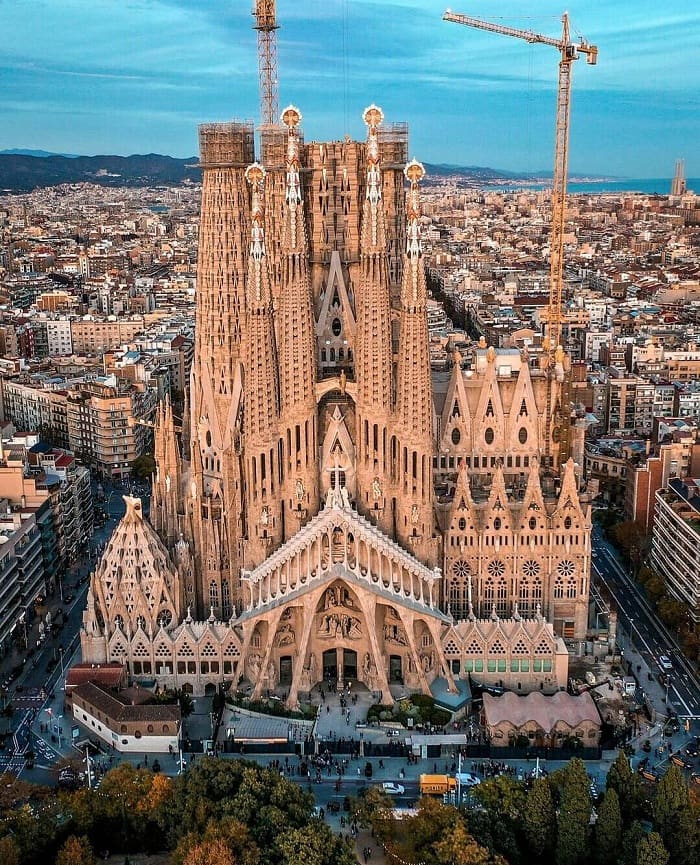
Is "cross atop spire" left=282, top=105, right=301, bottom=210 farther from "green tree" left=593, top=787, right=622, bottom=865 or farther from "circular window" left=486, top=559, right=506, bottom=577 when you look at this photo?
"green tree" left=593, top=787, right=622, bottom=865

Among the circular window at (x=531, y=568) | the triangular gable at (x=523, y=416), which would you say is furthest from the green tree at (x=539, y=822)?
the triangular gable at (x=523, y=416)

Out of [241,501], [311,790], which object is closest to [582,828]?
[311,790]

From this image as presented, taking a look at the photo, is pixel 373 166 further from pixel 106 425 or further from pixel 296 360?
pixel 106 425

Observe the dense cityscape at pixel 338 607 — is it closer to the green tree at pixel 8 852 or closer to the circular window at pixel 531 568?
the circular window at pixel 531 568

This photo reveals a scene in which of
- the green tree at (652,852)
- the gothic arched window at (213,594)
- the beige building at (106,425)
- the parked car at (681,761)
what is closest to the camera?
the green tree at (652,852)

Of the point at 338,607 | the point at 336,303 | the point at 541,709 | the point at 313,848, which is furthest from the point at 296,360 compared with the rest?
the point at 313,848

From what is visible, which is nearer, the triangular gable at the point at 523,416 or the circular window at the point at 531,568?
the circular window at the point at 531,568

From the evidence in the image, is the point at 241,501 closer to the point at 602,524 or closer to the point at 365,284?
the point at 365,284
